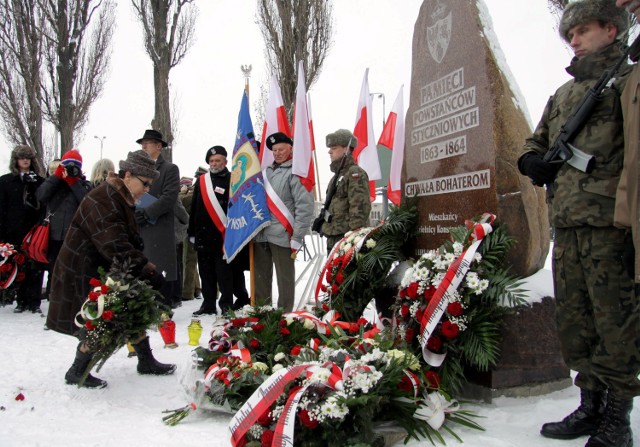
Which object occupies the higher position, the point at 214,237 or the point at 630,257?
the point at 214,237

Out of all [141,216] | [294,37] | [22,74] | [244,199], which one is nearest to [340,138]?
[244,199]

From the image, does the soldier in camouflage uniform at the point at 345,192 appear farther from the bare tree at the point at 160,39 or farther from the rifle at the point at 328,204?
the bare tree at the point at 160,39

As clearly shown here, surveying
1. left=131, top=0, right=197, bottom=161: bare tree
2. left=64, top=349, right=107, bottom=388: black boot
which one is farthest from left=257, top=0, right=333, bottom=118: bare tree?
left=64, top=349, right=107, bottom=388: black boot

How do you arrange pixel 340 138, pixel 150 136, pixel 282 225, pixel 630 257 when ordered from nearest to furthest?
pixel 630 257 < pixel 340 138 < pixel 282 225 < pixel 150 136

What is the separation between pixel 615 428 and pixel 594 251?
0.78m

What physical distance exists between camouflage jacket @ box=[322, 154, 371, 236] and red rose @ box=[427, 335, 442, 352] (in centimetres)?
195

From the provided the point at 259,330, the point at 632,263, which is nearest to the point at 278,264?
the point at 259,330

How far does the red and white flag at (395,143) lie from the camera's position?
7.42 metres

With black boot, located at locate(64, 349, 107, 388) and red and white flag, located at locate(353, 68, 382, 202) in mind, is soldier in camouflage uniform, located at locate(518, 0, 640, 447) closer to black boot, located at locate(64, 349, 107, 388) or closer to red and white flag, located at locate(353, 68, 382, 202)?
black boot, located at locate(64, 349, 107, 388)

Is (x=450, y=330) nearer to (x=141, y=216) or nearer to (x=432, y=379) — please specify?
(x=432, y=379)

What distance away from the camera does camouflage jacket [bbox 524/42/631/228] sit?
2387mm

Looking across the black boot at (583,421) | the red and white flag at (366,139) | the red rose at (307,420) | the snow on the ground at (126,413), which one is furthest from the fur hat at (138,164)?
the red and white flag at (366,139)

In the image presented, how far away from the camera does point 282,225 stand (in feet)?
18.2

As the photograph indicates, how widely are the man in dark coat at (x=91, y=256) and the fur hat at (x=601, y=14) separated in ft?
9.94
